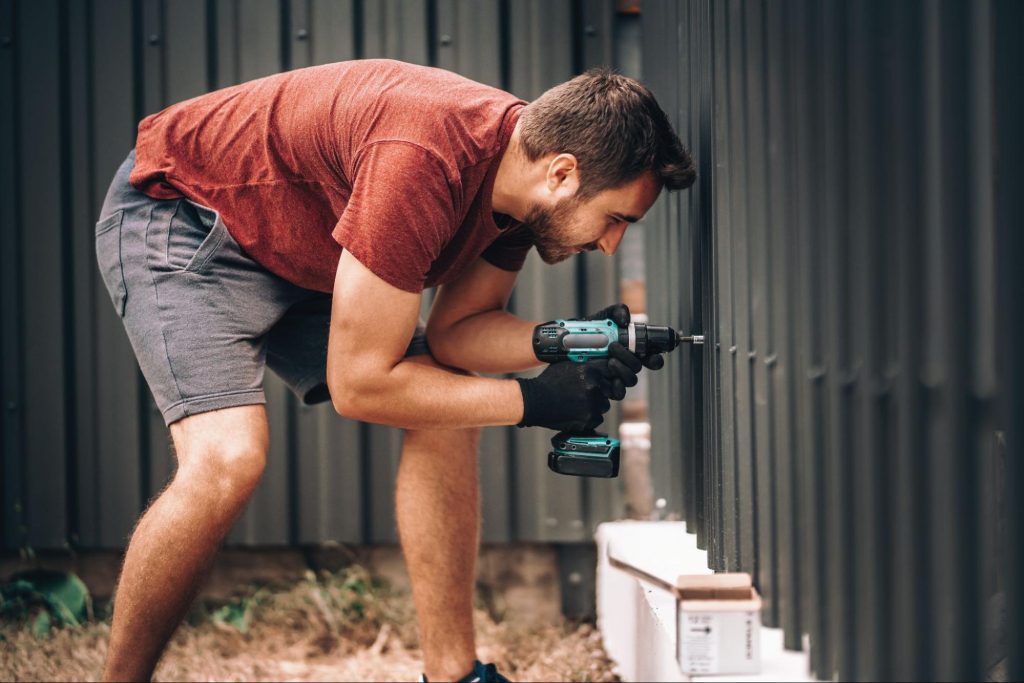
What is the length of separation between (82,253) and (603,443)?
7.36 ft

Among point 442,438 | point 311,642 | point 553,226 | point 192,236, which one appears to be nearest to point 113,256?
point 192,236

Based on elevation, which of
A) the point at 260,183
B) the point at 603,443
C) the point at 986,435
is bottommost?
the point at 603,443

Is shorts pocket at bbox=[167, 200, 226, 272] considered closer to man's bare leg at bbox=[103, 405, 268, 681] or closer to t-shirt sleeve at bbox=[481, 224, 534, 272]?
man's bare leg at bbox=[103, 405, 268, 681]

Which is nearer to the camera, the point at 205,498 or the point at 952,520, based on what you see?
the point at 952,520

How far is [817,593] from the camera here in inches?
63.5

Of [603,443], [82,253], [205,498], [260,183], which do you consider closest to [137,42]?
[82,253]

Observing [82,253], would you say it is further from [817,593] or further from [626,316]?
[817,593]

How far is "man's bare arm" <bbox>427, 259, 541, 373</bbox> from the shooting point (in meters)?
2.43

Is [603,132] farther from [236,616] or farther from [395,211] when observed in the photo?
[236,616]

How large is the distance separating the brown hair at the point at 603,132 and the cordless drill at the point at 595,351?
0.31 m

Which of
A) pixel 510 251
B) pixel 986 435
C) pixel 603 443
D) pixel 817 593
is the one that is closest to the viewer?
pixel 986 435

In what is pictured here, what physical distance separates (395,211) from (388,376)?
342 mm

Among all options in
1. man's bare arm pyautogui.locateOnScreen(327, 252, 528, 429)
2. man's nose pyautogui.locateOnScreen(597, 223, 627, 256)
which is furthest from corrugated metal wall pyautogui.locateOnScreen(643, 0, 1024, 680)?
man's bare arm pyautogui.locateOnScreen(327, 252, 528, 429)

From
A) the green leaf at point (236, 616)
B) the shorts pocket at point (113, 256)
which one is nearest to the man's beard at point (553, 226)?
the shorts pocket at point (113, 256)
